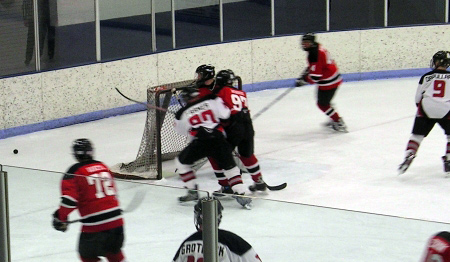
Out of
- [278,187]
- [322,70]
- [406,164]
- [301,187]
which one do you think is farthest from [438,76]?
[322,70]

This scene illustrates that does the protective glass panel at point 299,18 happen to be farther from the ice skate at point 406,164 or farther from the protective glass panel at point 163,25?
the ice skate at point 406,164

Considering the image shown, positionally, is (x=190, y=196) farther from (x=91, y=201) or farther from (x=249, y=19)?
(x=249, y=19)

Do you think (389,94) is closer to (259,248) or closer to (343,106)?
(343,106)

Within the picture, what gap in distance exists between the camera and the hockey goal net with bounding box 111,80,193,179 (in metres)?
6.34

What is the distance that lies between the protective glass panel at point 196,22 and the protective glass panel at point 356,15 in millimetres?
2234

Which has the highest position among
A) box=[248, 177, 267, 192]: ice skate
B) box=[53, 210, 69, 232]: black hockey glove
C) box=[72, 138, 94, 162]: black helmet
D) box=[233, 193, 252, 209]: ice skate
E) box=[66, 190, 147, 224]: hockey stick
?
box=[233, 193, 252, 209]: ice skate

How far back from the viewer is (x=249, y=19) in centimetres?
1034

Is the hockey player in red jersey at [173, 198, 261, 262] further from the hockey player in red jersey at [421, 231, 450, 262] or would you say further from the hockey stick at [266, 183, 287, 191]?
the hockey stick at [266, 183, 287, 191]

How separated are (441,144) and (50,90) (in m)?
3.59

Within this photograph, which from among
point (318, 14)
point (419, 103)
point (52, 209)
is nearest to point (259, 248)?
point (52, 209)

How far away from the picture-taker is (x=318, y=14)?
36.9ft

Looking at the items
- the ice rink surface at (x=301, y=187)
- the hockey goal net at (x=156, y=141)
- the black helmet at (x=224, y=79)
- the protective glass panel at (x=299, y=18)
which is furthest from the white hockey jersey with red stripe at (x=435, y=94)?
the protective glass panel at (x=299, y=18)

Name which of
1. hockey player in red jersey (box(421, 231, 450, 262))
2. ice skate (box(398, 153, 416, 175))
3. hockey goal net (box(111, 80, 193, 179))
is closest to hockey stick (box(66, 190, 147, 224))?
hockey player in red jersey (box(421, 231, 450, 262))

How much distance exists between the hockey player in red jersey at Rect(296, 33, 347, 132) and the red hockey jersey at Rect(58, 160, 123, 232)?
181 inches
